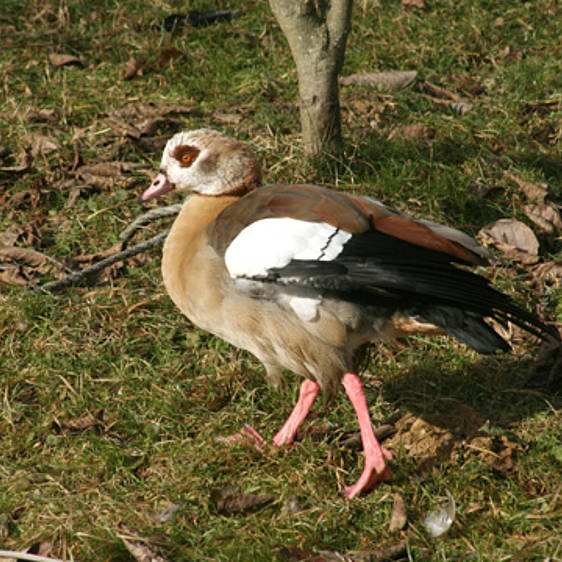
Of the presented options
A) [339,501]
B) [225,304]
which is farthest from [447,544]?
[225,304]

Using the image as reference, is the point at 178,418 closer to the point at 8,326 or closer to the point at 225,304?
the point at 225,304

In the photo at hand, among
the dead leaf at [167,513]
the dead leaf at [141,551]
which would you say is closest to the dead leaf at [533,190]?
the dead leaf at [167,513]

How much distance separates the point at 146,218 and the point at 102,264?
0.46 meters

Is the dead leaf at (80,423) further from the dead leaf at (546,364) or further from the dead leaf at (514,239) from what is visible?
the dead leaf at (514,239)

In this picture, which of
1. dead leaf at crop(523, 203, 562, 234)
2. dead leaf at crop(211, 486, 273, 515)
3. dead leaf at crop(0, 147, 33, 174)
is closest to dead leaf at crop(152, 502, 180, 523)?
dead leaf at crop(211, 486, 273, 515)

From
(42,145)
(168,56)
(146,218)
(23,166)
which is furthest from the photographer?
(168,56)

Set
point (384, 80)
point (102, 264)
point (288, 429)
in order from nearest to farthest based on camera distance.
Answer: point (288, 429) → point (102, 264) → point (384, 80)

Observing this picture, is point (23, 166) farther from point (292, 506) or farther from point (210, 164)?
point (292, 506)

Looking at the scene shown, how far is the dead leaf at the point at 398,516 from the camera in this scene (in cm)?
349

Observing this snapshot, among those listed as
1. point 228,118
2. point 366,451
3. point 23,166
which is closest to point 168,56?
point 228,118

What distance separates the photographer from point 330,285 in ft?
11.6

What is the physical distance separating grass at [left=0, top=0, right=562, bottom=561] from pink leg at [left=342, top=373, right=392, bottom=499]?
0.06m

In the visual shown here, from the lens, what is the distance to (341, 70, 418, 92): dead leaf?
6348 millimetres

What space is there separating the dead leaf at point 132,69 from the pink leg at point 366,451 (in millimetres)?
3635
